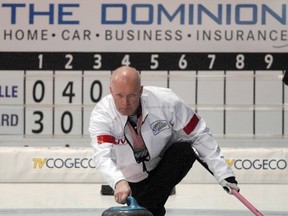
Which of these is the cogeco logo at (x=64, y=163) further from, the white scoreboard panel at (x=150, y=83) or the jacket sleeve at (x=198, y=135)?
the jacket sleeve at (x=198, y=135)

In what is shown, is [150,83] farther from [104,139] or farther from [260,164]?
[104,139]

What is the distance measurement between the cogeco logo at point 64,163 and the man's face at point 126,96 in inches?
133

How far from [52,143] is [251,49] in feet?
6.42

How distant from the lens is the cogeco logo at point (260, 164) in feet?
24.2

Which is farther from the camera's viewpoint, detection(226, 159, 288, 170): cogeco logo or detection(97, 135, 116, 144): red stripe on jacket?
detection(226, 159, 288, 170): cogeco logo

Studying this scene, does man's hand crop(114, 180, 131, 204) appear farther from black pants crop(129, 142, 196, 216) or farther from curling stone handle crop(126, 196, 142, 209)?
black pants crop(129, 142, 196, 216)

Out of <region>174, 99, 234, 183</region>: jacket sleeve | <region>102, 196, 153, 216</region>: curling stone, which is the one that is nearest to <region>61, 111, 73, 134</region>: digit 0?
<region>174, 99, 234, 183</region>: jacket sleeve

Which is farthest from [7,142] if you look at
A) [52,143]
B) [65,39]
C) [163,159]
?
[163,159]

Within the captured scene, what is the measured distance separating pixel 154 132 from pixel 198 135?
0.71ft

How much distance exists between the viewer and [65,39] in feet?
25.2

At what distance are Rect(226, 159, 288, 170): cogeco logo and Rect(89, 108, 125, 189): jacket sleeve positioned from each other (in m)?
3.40

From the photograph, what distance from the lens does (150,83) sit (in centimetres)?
765

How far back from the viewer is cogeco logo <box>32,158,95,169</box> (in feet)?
24.2

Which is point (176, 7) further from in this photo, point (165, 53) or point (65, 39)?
point (65, 39)
